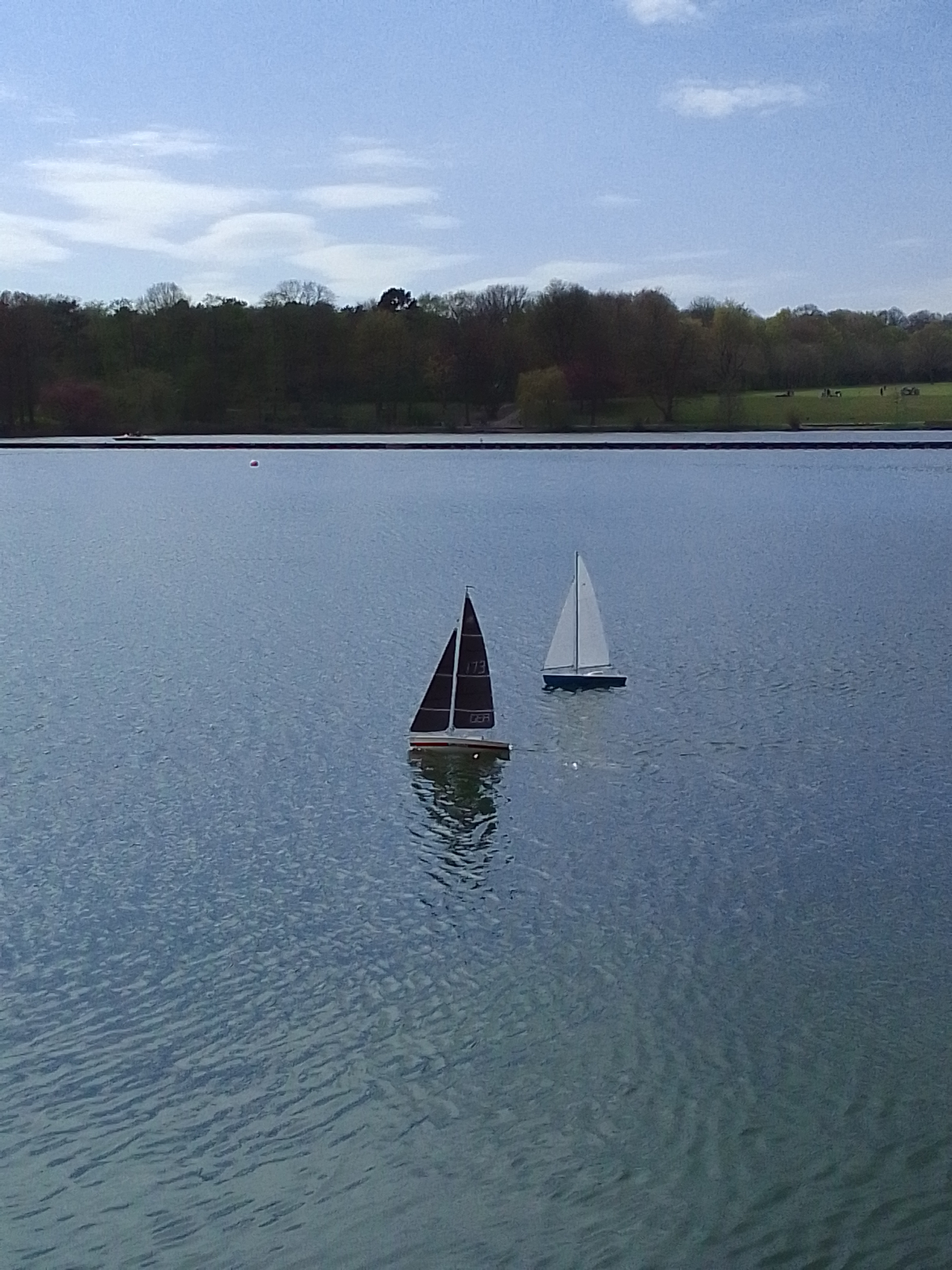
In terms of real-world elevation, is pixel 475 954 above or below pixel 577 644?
below

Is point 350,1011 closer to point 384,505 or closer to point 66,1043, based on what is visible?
point 66,1043

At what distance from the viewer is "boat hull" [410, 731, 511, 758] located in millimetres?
24156

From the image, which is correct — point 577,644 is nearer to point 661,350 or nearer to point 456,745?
point 456,745

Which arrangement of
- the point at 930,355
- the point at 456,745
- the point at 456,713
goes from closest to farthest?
the point at 456,745, the point at 456,713, the point at 930,355

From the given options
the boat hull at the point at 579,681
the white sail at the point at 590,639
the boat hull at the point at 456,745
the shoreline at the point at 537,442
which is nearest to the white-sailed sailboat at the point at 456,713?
the boat hull at the point at 456,745

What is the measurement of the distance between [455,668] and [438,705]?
2.53 feet

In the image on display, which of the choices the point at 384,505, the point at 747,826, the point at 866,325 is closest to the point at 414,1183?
the point at 747,826

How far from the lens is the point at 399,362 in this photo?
145 meters

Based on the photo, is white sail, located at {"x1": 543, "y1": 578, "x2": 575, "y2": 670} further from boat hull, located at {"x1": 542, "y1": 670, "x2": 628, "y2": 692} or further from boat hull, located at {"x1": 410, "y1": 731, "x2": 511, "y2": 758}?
boat hull, located at {"x1": 410, "y1": 731, "x2": 511, "y2": 758}

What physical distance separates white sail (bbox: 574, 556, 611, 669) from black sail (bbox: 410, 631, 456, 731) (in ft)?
18.9

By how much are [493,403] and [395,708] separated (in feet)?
406

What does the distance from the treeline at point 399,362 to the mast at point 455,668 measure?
114876 millimetres

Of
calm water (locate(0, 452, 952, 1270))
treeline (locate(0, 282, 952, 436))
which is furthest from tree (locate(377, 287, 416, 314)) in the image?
calm water (locate(0, 452, 952, 1270))

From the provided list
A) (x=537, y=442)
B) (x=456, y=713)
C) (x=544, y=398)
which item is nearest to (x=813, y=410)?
(x=544, y=398)
